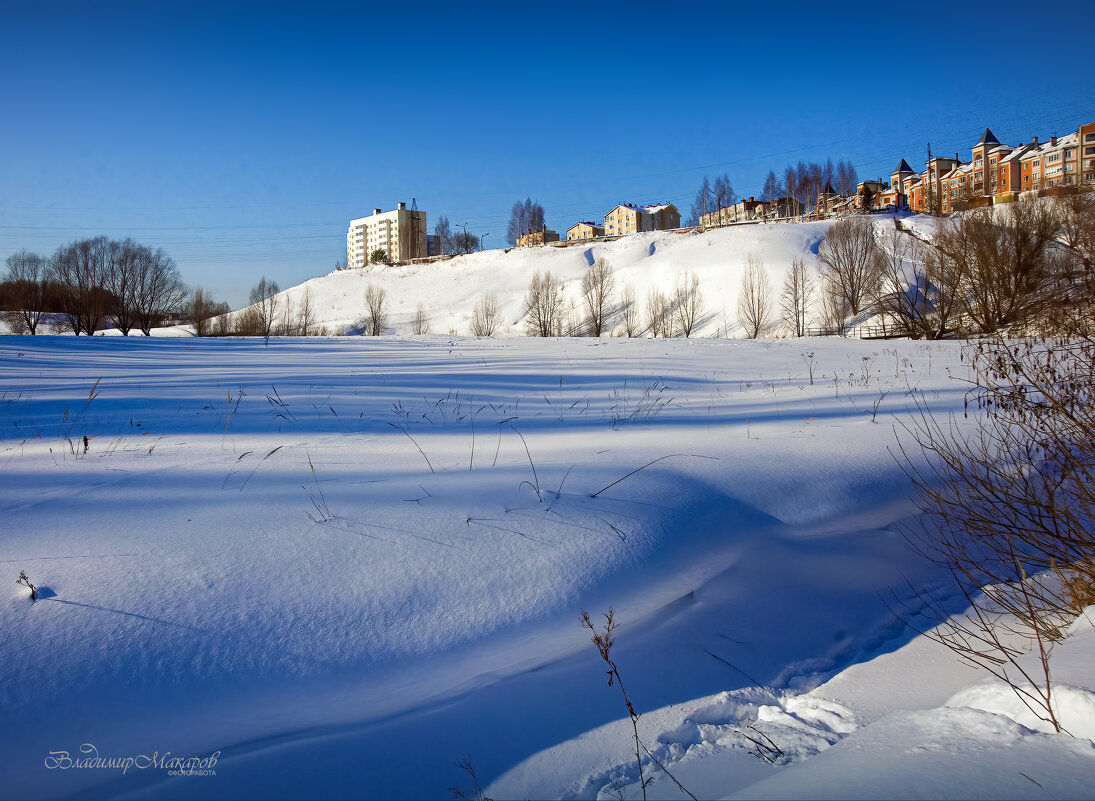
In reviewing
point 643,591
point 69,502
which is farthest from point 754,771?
point 69,502

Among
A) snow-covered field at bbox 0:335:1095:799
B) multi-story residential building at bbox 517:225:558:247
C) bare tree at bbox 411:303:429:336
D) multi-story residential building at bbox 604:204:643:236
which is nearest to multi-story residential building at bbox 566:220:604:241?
multi-story residential building at bbox 604:204:643:236

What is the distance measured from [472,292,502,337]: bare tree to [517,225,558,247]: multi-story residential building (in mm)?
31921

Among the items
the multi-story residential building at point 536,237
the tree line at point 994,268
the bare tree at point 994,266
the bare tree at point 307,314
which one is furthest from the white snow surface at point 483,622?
the multi-story residential building at point 536,237

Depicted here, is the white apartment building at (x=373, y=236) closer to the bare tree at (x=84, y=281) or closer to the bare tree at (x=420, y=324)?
the bare tree at (x=420, y=324)

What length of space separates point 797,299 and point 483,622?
1389 inches

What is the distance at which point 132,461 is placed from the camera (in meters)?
3.82

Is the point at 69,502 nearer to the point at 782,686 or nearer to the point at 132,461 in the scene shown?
the point at 132,461

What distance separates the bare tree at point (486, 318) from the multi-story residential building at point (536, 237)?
1257 inches

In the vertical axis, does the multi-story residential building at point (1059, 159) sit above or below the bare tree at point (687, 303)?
above

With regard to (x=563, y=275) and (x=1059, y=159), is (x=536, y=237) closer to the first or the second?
(x=563, y=275)

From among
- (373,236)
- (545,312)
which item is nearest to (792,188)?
(545,312)

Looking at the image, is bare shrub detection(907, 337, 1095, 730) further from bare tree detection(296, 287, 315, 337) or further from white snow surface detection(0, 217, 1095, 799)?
bare tree detection(296, 287, 315, 337)

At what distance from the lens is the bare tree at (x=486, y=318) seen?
131ft

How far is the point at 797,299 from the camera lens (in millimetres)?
33656
